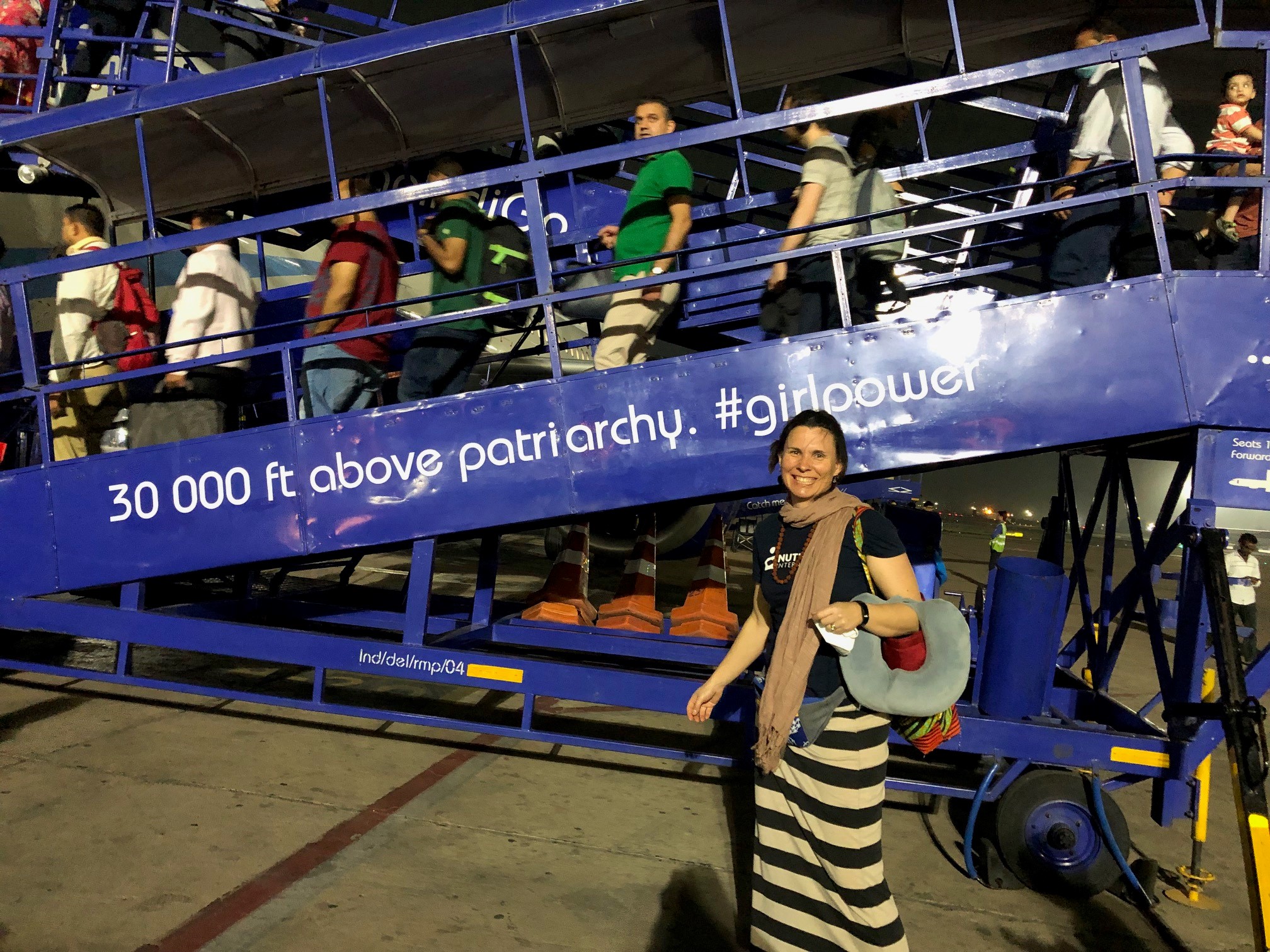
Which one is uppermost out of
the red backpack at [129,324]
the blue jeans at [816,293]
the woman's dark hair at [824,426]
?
the red backpack at [129,324]

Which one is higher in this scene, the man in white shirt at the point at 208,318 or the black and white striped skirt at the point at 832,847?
the man in white shirt at the point at 208,318

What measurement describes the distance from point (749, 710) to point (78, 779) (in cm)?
342

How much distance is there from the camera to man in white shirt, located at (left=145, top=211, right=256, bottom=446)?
4.94 meters

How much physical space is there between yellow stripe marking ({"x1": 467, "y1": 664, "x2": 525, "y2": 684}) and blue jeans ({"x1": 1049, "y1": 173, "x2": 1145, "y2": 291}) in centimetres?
318

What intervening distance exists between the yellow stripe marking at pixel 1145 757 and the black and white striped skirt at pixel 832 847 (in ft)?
5.76

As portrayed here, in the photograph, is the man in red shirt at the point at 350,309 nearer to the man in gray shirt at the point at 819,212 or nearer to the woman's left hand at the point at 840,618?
the man in gray shirt at the point at 819,212

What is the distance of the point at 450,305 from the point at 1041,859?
4116 millimetres

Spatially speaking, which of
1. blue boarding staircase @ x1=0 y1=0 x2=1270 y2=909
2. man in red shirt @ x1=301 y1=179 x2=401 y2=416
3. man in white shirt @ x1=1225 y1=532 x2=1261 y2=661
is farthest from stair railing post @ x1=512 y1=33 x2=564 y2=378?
man in white shirt @ x1=1225 y1=532 x2=1261 y2=661

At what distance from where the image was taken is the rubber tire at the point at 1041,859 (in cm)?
395

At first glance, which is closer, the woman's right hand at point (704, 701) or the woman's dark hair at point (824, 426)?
the woman's dark hair at point (824, 426)

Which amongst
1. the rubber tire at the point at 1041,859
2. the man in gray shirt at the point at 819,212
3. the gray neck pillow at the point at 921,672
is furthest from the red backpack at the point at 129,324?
the rubber tire at the point at 1041,859

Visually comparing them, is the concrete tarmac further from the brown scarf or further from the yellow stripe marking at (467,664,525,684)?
the brown scarf

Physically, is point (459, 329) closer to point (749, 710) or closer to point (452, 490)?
point (452, 490)

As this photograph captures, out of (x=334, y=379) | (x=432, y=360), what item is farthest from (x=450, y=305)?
(x=334, y=379)
